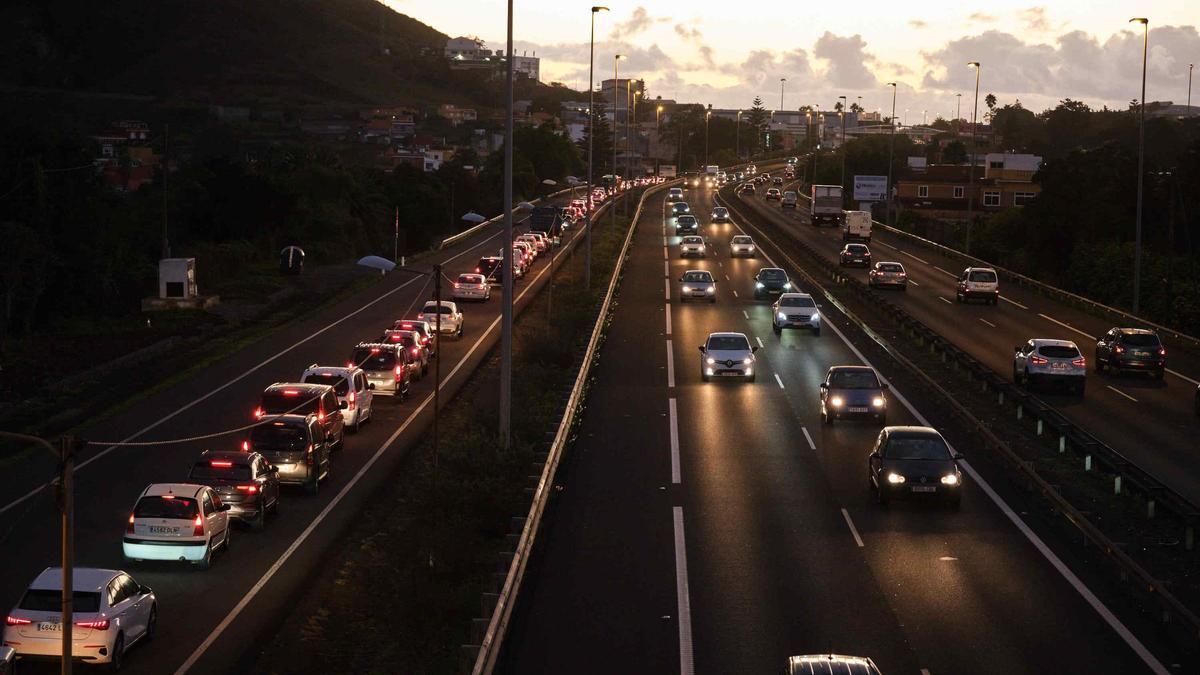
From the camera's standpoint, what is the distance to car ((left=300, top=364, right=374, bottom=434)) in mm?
35219

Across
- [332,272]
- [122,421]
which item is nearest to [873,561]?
[122,421]

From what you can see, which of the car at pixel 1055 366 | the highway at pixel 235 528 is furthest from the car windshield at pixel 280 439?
the car at pixel 1055 366

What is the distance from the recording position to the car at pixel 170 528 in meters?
22.9

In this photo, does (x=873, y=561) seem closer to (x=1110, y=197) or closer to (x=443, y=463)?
(x=443, y=463)

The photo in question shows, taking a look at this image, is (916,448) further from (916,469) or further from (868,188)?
(868,188)

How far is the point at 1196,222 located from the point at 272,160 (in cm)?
8007

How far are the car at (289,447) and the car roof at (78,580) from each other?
10136 millimetres

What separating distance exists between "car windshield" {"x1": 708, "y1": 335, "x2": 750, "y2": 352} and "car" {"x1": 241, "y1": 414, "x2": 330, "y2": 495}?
15.7m

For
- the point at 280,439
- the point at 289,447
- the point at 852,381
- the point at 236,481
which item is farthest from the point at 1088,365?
the point at 236,481

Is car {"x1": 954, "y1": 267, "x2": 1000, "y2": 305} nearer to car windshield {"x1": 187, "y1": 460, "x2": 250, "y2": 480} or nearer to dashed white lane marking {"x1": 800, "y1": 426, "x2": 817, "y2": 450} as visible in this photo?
dashed white lane marking {"x1": 800, "y1": 426, "x2": 817, "y2": 450}

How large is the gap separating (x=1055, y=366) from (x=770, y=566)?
21234mm

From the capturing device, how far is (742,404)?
37.2m

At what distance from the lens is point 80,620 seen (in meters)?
17.8

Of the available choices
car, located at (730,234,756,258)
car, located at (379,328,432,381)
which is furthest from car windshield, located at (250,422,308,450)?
car, located at (730,234,756,258)
